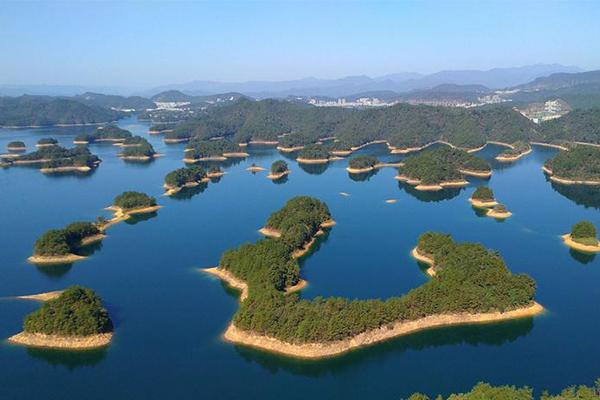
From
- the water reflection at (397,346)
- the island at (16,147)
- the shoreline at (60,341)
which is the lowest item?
the water reflection at (397,346)

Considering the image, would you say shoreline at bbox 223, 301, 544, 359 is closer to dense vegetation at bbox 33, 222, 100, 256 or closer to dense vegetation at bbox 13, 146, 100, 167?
dense vegetation at bbox 33, 222, 100, 256

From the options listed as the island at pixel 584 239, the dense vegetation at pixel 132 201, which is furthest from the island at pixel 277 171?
the island at pixel 584 239

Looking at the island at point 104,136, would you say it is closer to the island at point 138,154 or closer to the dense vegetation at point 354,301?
the island at point 138,154

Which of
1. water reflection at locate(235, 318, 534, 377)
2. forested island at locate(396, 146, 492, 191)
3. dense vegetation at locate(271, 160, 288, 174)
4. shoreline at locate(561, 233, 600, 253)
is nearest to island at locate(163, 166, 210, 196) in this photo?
dense vegetation at locate(271, 160, 288, 174)

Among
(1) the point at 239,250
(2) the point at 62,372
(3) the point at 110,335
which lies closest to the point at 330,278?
(1) the point at 239,250

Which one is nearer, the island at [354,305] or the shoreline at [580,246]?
the island at [354,305]

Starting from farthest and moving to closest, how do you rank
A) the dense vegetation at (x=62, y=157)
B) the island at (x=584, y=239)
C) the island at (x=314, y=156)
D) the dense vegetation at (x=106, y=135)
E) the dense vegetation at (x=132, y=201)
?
the dense vegetation at (x=106, y=135) < the island at (x=314, y=156) < the dense vegetation at (x=62, y=157) < the dense vegetation at (x=132, y=201) < the island at (x=584, y=239)

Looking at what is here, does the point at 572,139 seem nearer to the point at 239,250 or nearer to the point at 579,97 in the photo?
the point at 579,97
